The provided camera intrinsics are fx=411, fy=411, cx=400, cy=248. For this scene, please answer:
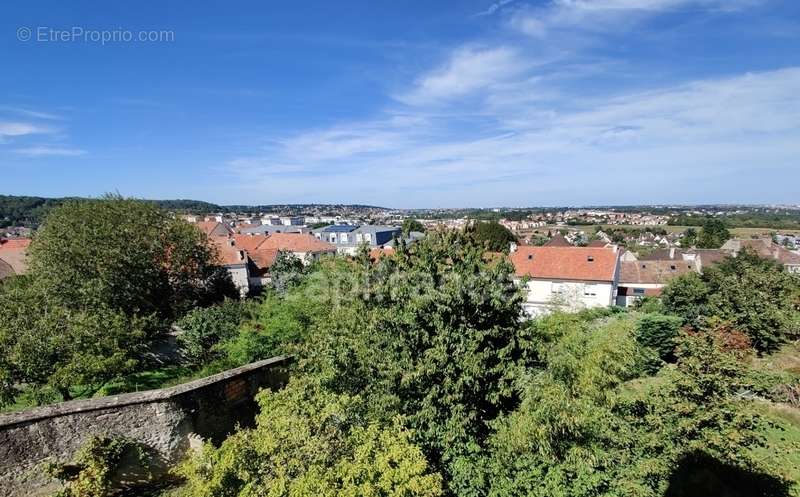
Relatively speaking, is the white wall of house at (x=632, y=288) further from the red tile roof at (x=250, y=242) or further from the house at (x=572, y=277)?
the red tile roof at (x=250, y=242)

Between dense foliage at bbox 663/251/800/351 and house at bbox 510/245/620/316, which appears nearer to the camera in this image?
dense foliage at bbox 663/251/800/351

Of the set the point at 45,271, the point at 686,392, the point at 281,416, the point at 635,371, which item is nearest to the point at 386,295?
the point at 281,416

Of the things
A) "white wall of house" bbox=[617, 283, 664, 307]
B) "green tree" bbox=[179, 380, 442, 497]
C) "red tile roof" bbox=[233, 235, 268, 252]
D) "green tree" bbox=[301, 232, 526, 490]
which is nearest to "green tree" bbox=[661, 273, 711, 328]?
"white wall of house" bbox=[617, 283, 664, 307]

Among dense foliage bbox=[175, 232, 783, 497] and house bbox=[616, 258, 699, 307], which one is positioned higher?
dense foliage bbox=[175, 232, 783, 497]

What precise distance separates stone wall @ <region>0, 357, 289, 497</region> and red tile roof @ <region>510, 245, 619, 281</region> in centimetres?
2590

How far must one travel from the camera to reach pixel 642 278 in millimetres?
40281

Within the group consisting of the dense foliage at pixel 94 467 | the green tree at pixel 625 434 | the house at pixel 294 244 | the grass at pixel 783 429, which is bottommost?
the grass at pixel 783 429

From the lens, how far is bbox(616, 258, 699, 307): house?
128ft

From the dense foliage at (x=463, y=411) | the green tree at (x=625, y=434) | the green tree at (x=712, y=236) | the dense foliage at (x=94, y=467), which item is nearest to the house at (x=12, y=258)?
the dense foliage at (x=94, y=467)

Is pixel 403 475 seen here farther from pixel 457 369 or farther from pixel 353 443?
pixel 457 369

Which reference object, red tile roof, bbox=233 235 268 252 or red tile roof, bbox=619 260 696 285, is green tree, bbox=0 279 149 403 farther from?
red tile roof, bbox=619 260 696 285

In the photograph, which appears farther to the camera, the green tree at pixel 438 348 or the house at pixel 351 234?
the house at pixel 351 234

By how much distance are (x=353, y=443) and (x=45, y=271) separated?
21.9 m

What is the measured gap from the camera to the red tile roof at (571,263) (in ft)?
106
